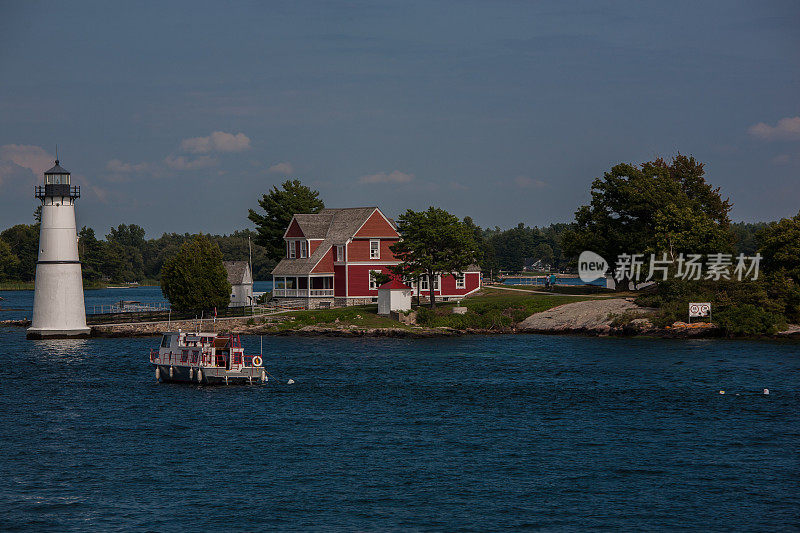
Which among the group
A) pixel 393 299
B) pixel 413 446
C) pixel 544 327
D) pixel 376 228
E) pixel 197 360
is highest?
pixel 376 228

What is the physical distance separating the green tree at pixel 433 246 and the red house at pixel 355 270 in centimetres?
499

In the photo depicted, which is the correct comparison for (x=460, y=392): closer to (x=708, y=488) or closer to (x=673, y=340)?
(x=708, y=488)

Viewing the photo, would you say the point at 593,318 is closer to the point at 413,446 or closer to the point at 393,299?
the point at 393,299

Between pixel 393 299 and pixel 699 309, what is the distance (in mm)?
28814

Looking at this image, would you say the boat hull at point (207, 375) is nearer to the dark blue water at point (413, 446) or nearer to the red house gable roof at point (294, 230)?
the dark blue water at point (413, 446)

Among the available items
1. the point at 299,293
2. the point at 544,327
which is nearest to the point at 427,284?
the point at 299,293

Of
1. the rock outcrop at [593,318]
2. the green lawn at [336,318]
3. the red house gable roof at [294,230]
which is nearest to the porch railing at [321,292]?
the green lawn at [336,318]

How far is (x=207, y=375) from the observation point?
5438 cm

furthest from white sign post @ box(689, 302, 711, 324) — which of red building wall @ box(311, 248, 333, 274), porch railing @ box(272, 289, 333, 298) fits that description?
red building wall @ box(311, 248, 333, 274)

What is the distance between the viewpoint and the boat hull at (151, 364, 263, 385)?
54125 mm

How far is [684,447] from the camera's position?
Answer: 122ft

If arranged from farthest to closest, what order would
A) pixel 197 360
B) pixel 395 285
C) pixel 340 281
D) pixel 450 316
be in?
pixel 340 281 < pixel 395 285 < pixel 450 316 < pixel 197 360

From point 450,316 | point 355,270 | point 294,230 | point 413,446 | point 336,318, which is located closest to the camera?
point 413,446

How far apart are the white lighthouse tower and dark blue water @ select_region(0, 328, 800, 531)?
15.3 m
